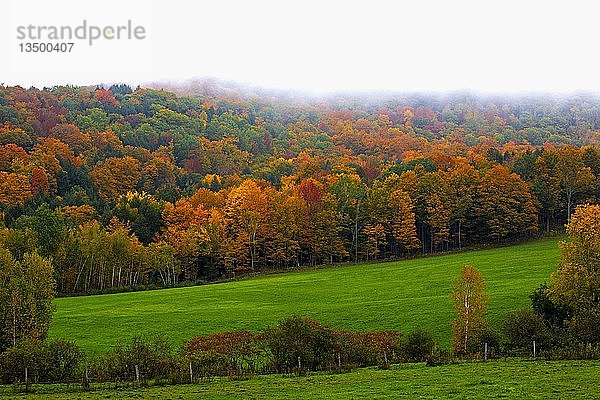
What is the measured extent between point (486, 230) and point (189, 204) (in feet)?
191

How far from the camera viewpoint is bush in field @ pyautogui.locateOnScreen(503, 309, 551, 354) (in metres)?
43.7

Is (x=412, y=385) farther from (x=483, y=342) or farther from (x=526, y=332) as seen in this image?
(x=526, y=332)

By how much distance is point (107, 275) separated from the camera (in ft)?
338

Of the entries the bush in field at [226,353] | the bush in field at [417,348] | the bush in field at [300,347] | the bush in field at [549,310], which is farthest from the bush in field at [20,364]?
the bush in field at [549,310]

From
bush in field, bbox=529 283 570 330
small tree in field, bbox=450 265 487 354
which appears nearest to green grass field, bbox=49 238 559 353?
bush in field, bbox=529 283 570 330

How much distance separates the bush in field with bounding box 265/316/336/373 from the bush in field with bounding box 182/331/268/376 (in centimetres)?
187

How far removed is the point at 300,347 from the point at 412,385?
1122cm

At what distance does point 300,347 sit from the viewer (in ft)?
136

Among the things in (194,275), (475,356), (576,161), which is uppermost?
(576,161)

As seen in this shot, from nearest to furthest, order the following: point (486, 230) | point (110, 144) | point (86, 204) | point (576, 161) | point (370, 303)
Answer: point (370, 303), point (486, 230), point (576, 161), point (86, 204), point (110, 144)

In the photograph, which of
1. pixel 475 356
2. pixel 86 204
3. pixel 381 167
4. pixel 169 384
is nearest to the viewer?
pixel 169 384

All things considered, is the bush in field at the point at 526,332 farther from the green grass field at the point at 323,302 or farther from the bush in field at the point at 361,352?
the bush in field at the point at 361,352

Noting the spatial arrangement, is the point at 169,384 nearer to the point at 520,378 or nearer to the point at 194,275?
the point at 520,378

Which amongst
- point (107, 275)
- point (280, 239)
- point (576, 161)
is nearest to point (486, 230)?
point (576, 161)
